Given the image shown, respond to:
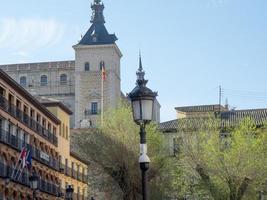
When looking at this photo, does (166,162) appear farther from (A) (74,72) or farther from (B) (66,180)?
(A) (74,72)

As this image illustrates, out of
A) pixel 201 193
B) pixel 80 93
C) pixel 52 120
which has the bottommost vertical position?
pixel 201 193

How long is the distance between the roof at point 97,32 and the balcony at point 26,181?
5473cm

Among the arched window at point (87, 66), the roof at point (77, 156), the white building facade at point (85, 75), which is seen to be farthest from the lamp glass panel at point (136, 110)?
the arched window at point (87, 66)

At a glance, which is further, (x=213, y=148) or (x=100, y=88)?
(x=100, y=88)

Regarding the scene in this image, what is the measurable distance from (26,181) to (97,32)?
7083cm

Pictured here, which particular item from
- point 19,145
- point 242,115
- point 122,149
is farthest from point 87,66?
point 122,149

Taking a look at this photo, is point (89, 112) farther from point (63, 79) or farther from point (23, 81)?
point (23, 81)

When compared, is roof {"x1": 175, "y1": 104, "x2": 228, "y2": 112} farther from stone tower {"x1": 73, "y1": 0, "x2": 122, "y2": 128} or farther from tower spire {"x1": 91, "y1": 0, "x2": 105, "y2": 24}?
tower spire {"x1": 91, "y1": 0, "x2": 105, "y2": 24}

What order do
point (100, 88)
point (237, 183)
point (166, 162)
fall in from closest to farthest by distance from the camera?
1. point (237, 183)
2. point (166, 162)
3. point (100, 88)

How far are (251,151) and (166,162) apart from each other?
690cm

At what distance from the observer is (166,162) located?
5650 cm

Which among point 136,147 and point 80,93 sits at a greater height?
point 80,93

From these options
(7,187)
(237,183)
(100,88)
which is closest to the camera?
(237,183)

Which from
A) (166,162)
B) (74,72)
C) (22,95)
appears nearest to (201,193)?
(166,162)
